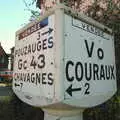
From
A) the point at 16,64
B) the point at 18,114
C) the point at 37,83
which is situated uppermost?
the point at 16,64

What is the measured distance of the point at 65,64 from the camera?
1389 mm

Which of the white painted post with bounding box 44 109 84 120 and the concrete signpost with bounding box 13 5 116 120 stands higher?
the concrete signpost with bounding box 13 5 116 120

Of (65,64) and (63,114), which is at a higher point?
(65,64)

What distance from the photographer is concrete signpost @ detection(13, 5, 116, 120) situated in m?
1.39

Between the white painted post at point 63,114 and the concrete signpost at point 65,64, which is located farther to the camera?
the white painted post at point 63,114

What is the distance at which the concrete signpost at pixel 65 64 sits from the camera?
4.57 feet

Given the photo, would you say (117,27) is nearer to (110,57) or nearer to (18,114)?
(110,57)

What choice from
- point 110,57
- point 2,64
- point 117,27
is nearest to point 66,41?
point 110,57

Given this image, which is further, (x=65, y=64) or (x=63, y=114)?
(x=63, y=114)

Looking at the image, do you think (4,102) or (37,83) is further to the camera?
(4,102)

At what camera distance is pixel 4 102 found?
401cm

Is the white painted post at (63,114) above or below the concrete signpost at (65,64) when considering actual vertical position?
below

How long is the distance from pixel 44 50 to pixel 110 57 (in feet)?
1.88

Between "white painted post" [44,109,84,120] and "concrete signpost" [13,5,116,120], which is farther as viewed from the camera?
"white painted post" [44,109,84,120]
